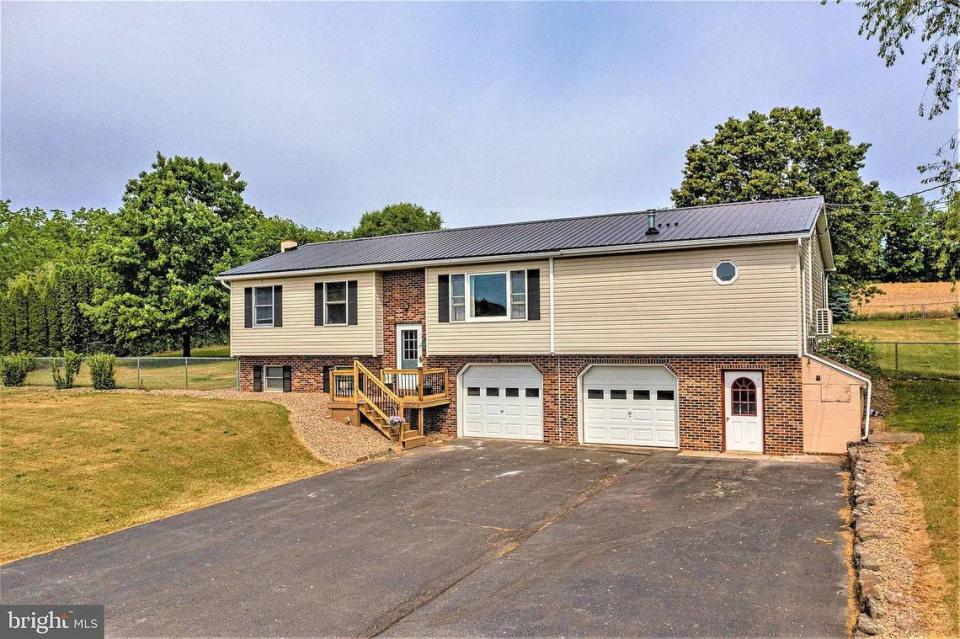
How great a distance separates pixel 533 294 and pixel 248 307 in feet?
36.2

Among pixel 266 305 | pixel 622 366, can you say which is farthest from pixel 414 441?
pixel 266 305

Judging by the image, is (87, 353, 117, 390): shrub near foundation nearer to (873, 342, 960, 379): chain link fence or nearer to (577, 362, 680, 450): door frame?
(577, 362, 680, 450): door frame

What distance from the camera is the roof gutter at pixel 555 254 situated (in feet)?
48.4

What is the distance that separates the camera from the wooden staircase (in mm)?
17469

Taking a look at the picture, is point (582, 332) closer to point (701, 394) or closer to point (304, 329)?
point (701, 394)

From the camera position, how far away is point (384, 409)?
728 inches

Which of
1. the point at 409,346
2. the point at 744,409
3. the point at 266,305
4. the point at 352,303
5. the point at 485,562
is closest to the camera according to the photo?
the point at 485,562

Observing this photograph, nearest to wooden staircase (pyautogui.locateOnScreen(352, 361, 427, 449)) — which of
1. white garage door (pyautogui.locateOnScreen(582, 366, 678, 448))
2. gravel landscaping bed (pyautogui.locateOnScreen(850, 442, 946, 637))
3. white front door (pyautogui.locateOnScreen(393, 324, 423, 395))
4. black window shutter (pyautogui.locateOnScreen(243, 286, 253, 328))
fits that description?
white front door (pyautogui.locateOnScreen(393, 324, 423, 395))

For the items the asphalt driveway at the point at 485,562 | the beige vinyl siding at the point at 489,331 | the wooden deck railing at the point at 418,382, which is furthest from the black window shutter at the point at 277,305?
the asphalt driveway at the point at 485,562

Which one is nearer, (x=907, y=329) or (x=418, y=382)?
(x=418, y=382)

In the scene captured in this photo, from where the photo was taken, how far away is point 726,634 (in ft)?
19.3

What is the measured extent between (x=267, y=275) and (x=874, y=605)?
65.6ft

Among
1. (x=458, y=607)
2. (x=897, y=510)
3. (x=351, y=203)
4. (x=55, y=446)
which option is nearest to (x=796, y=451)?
(x=897, y=510)

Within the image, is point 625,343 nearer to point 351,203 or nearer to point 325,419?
point 325,419
